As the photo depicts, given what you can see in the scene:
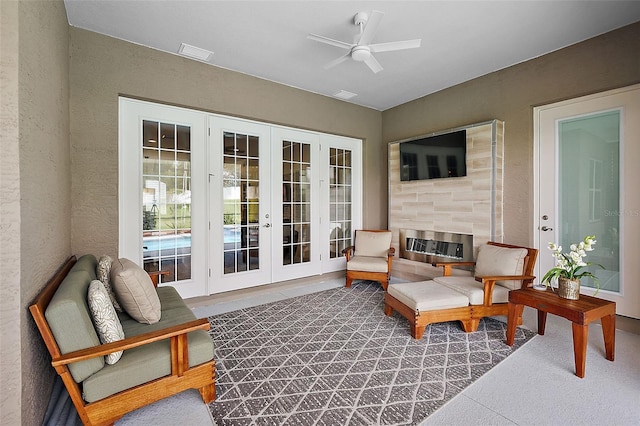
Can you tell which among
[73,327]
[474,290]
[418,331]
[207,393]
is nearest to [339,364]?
[418,331]

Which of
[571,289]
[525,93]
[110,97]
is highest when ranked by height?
[525,93]

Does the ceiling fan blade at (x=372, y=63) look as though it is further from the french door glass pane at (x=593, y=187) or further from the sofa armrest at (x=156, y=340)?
the sofa armrest at (x=156, y=340)

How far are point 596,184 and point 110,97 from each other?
5.17m

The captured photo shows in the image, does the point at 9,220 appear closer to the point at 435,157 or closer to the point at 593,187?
the point at 435,157

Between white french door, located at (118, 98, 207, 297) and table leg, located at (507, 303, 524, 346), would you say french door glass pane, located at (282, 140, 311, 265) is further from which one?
table leg, located at (507, 303, 524, 346)

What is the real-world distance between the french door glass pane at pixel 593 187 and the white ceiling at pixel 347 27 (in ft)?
3.06

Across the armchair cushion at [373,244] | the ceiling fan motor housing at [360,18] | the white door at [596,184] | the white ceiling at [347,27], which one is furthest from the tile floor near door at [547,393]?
the ceiling fan motor housing at [360,18]

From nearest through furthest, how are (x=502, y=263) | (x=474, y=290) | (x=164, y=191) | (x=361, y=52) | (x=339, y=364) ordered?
(x=339, y=364) → (x=361, y=52) → (x=474, y=290) → (x=502, y=263) → (x=164, y=191)

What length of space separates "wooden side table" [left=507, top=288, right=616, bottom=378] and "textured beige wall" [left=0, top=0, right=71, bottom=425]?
3.33 meters

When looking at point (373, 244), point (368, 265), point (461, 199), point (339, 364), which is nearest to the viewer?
point (339, 364)

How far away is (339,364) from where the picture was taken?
242 cm

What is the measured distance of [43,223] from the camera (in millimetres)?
1780

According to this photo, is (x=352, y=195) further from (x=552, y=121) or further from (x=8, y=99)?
(x=8, y=99)

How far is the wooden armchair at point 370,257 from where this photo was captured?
442 centimetres
